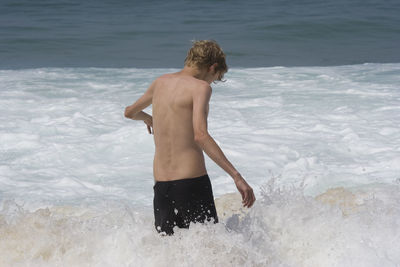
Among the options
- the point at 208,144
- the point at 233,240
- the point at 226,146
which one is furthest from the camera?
the point at 226,146

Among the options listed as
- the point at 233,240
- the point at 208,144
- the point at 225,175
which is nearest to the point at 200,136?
the point at 208,144

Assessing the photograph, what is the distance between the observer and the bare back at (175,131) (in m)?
3.01

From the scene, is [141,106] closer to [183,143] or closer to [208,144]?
[183,143]

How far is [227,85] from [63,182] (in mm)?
5941

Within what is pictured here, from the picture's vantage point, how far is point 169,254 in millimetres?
3301

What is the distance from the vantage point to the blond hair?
9.78ft

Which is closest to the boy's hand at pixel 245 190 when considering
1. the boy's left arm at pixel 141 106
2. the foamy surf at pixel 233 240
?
the foamy surf at pixel 233 240

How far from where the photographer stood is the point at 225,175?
646 centimetres

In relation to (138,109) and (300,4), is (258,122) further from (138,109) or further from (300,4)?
(300,4)

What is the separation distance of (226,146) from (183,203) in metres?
4.52

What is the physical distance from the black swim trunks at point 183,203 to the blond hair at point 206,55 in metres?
0.58

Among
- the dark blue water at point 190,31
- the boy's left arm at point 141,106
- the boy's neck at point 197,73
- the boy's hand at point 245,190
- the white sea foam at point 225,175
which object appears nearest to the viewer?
the boy's hand at point 245,190

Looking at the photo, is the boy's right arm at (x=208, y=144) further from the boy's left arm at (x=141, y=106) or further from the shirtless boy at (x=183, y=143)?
the boy's left arm at (x=141, y=106)

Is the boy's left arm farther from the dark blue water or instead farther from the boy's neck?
the dark blue water
